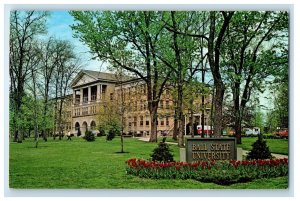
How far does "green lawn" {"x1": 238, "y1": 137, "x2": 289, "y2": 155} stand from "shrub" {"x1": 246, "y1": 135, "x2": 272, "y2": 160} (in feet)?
0.28

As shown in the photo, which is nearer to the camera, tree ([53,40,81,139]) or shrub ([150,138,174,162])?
shrub ([150,138,174,162])

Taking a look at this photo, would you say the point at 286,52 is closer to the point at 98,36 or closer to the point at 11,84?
the point at 98,36

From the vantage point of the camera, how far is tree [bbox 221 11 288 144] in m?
11.2

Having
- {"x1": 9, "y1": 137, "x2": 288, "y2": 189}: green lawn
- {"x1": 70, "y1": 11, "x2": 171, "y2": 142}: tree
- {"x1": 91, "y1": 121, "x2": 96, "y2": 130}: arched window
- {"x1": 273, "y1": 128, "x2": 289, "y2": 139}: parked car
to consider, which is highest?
{"x1": 70, "y1": 11, "x2": 171, "y2": 142}: tree

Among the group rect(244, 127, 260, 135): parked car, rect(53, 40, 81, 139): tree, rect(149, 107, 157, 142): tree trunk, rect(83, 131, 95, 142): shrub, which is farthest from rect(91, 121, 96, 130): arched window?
rect(244, 127, 260, 135): parked car

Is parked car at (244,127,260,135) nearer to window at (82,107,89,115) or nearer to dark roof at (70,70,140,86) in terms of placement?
dark roof at (70,70,140,86)

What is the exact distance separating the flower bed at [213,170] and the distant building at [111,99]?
1.12 metres

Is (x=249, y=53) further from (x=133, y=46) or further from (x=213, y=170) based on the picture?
(x=213, y=170)

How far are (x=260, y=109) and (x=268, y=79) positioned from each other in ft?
2.47

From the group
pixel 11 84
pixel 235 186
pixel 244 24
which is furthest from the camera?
pixel 244 24

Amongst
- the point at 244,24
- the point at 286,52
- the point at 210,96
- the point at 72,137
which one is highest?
the point at 244,24

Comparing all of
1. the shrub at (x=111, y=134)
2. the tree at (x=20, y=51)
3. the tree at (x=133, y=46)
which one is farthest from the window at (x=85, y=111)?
the tree at (x=20, y=51)
